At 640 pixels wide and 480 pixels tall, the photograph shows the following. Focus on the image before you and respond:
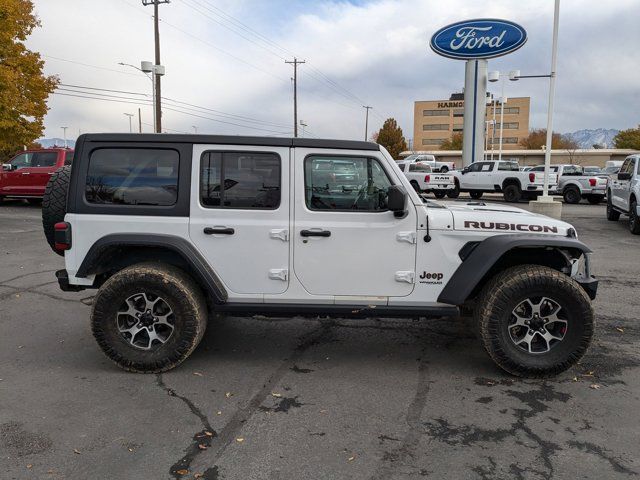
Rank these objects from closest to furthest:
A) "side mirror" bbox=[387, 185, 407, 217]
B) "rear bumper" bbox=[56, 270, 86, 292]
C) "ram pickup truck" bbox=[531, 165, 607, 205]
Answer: "side mirror" bbox=[387, 185, 407, 217] < "rear bumper" bbox=[56, 270, 86, 292] < "ram pickup truck" bbox=[531, 165, 607, 205]

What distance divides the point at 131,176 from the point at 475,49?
82.2ft

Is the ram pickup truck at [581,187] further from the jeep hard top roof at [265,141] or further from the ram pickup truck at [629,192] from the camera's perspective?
the jeep hard top roof at [265,141]

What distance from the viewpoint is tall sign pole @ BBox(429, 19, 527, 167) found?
82.1 feet

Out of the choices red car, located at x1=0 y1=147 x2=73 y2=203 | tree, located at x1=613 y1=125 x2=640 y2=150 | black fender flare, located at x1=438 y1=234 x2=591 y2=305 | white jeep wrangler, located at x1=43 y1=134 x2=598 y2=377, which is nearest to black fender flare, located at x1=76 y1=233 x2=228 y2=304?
white jeep wrangler, located at x1=43 y1=134 x2=598 y2=377

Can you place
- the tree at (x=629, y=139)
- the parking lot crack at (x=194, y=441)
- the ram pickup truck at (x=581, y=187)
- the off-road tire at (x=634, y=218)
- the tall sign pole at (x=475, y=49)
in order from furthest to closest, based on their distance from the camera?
the tree at (x=629, y=139) → the tall sign pole at (x=475, y=49) → the ram pickup truck at (x=581, y=187) → the off-road tire at (x=634, y=218) → the parking lot crack at (x=194, y=441)

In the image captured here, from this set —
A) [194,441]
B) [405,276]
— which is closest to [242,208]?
[405,276]

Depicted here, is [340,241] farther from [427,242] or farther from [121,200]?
[121,200]

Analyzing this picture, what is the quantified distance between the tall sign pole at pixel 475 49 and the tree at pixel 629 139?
5759 cm

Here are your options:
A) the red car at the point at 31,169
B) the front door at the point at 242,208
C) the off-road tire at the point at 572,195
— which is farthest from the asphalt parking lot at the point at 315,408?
the off-road tire at the point at 572,195

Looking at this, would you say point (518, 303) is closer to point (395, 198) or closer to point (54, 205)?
point (395, 198)

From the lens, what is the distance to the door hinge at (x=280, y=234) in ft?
13.4

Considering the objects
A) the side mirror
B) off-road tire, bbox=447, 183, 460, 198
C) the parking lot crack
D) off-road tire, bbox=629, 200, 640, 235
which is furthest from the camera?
off-road tire, bbox=447, 183, 460, 198

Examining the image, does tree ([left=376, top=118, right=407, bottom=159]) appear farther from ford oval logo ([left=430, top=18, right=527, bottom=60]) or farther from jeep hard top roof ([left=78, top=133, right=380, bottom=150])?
jeep hard top roof ([left=78, top=133, right=380, bottom=150])

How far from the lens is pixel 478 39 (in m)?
25.5
